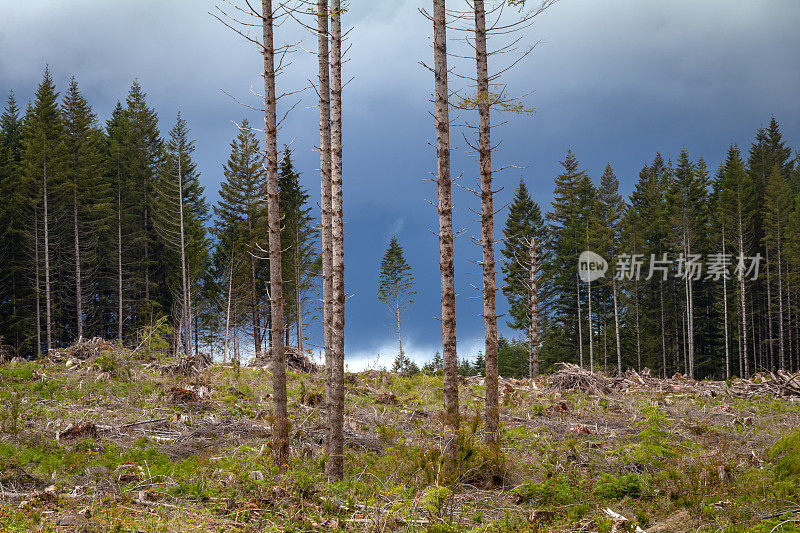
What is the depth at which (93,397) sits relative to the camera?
1334 cm

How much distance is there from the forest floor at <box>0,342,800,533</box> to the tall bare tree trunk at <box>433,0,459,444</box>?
59cm

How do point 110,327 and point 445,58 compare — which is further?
point 110,327

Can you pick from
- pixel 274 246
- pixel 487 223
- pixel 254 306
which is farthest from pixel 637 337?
pixel 274 246

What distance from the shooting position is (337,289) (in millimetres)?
9820

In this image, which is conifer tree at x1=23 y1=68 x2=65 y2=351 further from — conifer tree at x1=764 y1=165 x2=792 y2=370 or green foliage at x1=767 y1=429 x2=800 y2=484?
conifer tree at x1=764 y1=165 x2=792 y2=370

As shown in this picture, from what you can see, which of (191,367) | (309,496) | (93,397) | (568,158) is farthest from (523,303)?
(309,496)

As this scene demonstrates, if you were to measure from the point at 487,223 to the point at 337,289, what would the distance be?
3.02 meters

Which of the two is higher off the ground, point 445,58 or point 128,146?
point 128,146

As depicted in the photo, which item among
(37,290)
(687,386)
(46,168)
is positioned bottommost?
(687,386)

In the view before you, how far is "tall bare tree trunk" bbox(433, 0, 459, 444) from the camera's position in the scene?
8.70m

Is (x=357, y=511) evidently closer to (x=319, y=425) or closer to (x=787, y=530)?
(x=787, y=530)

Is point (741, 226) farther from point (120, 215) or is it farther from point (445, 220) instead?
point (120, 215)

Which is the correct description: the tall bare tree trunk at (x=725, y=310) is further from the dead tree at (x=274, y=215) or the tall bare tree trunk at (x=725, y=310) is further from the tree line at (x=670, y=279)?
the dead tree at (x=274, y=215)

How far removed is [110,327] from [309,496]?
118ft
